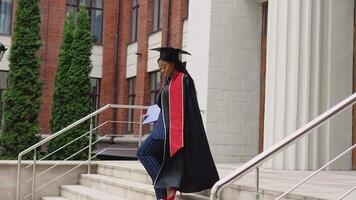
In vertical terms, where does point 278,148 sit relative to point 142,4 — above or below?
below

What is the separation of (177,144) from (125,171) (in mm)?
3211

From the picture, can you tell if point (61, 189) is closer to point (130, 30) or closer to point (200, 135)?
point (200, 135)

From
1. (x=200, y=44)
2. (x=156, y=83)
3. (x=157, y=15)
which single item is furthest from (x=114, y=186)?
(x=157, y=15)

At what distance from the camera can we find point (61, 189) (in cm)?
978

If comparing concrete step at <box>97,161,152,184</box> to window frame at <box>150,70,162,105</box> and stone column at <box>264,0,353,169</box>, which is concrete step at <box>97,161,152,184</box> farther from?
window frame at <box>150,70,162,105</box>

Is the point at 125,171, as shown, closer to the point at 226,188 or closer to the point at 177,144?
the point at 177,144

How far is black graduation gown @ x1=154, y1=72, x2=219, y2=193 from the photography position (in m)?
5.68

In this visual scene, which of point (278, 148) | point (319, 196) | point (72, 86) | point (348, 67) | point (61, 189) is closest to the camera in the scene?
point (278, 148)

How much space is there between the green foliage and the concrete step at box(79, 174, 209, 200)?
6.86 m

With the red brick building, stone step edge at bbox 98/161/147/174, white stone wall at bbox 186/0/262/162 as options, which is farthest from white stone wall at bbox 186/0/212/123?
the red brick building

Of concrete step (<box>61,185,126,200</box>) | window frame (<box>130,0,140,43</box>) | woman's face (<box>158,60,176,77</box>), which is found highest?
window frame (<box>130,0,140,43</box>)

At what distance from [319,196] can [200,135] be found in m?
1.44

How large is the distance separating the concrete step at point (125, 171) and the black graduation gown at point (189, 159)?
79.6 inches

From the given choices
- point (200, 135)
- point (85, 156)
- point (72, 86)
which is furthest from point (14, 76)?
point (200, 135)
